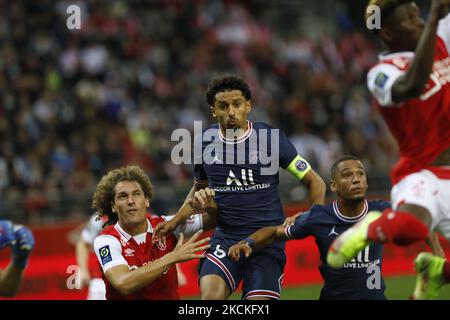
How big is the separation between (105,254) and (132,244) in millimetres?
283

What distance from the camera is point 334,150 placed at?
61.5 feet

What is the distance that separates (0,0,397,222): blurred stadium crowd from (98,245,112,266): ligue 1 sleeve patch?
766 centimetres

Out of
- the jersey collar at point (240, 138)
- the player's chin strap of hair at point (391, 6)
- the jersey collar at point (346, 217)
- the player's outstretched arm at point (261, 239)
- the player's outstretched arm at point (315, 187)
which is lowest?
the player's outstretched arm at point (261, 239)

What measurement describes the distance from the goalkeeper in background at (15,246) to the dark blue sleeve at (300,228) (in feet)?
6.97

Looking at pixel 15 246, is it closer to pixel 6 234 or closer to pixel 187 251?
pixel 6 234

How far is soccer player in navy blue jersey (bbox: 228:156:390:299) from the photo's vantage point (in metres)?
7.44

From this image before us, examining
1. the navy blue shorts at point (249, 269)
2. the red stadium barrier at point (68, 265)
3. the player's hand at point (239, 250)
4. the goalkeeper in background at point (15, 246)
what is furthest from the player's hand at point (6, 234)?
the red stadium barrier at point (68, 265)

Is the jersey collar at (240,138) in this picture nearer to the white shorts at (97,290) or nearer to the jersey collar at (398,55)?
the jersey collar at (398,55)

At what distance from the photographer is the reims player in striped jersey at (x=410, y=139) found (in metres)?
6.00

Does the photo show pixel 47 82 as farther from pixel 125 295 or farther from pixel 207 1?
pixel 125 295

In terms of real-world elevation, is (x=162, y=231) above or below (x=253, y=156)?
below

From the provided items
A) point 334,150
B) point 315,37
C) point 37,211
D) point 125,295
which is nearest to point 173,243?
point 125,295

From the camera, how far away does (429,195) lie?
6.08 m

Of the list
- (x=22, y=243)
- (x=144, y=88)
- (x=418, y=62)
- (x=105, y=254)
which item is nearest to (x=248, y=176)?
(x=105, y=254)
